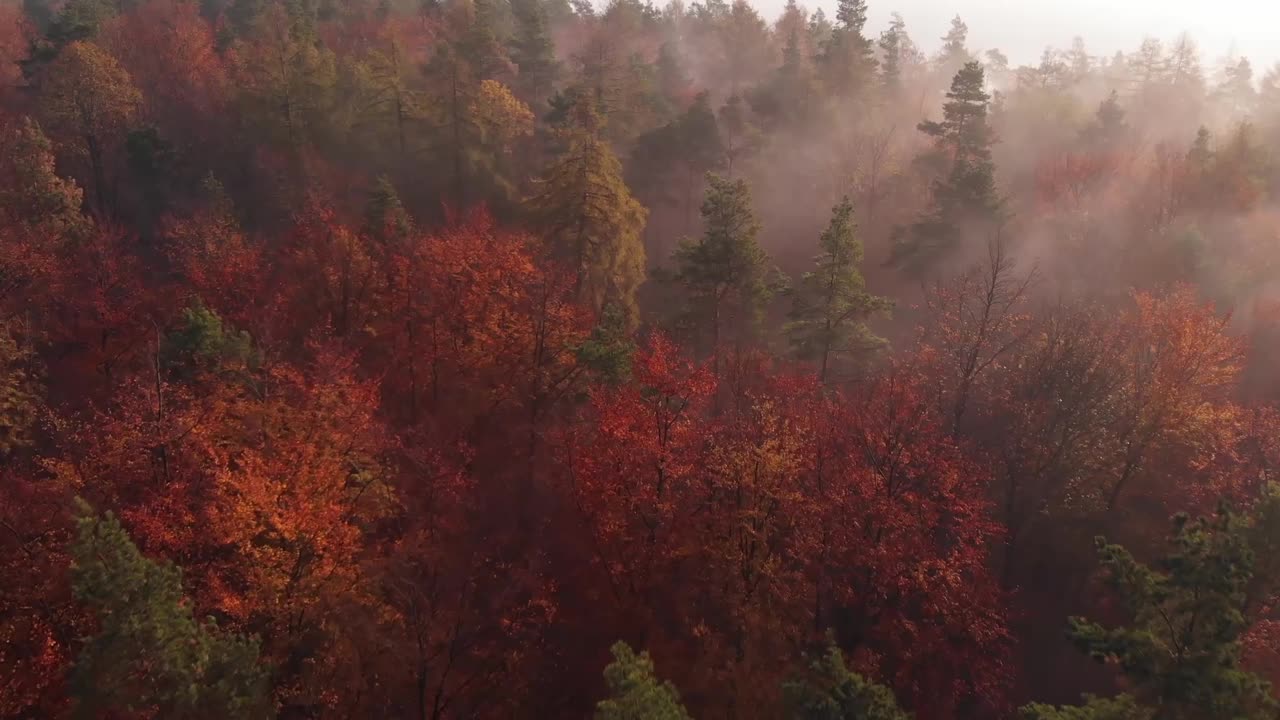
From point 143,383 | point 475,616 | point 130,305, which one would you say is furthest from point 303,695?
point 130,305

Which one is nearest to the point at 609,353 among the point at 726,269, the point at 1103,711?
the point at 726,269

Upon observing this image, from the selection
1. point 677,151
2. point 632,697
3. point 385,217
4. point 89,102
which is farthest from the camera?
point 677,151

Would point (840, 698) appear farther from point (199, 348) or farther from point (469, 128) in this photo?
point (469, 128)

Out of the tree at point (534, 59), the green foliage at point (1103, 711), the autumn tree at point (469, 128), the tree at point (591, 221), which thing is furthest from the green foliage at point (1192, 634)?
the tree at point (534, 59)

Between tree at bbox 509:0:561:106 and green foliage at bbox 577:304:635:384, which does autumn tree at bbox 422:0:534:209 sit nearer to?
tree at bbox 509:0:561:106

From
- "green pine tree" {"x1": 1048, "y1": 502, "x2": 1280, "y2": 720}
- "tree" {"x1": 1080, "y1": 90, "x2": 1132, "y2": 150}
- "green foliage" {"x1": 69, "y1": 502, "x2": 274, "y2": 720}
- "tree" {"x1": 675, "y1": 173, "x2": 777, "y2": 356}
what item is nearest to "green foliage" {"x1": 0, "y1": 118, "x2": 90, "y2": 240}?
"green foliage" {"x1": 69, "y1": 502, "x2": 274, "y2": 720}

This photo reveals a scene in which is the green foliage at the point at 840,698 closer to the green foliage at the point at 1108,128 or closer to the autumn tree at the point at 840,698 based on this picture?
the autumn tree at the point at 840,698
